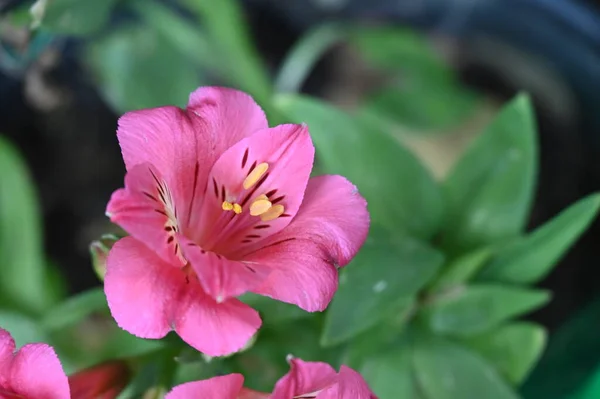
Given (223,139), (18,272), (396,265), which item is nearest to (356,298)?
(396,265)

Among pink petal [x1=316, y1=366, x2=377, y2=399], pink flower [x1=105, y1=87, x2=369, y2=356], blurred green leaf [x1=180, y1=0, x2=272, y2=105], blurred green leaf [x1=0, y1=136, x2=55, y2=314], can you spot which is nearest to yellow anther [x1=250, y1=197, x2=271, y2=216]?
pink flower [x1=105, y1=87, x2=369, y2=356]

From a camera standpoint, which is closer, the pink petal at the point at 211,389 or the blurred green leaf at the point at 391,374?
the pink petal at the point at 211,389

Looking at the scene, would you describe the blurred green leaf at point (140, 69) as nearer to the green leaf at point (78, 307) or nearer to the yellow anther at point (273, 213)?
the green leaf at point (78, 307)

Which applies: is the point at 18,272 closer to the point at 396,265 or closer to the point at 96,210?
the point at 96,210

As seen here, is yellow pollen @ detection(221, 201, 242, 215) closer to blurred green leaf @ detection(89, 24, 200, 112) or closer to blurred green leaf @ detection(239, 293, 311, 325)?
blurred green leaf @ detection(239, 293, 311, 325)

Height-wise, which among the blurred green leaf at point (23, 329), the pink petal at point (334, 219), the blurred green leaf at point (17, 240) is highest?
the pink petal at point (334, 219)

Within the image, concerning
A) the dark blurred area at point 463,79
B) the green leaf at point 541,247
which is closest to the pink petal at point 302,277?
the green leaf at point 541,247
